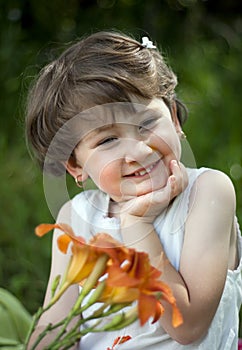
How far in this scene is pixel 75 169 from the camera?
141 cm

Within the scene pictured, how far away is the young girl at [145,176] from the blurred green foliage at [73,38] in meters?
0.94

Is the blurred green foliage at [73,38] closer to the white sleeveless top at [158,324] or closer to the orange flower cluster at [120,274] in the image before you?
the white sleeveless top at [158,324]

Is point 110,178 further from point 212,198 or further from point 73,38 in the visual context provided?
point 73,38

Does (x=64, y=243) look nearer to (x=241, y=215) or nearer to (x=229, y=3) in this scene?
(x=241, y=215)

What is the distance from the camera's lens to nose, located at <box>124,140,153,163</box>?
1200 millimetres

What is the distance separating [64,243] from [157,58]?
0.66m

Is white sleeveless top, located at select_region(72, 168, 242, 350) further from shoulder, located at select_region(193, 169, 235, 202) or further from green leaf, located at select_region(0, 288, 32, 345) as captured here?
green leaf, located at select_region(0, 288, 32, 345)

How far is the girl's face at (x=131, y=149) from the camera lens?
4.01ft

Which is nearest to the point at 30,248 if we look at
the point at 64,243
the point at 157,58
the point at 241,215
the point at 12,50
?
the point at 241,215

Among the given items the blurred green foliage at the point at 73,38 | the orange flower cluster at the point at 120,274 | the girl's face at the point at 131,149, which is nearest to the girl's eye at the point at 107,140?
the girl's face at the point at 131,149

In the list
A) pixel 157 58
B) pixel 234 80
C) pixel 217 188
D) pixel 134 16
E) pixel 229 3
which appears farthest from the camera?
pixel 229 3

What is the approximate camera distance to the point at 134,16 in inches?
155

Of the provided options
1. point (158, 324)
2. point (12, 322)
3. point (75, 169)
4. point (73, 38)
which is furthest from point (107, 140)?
point (73, 38)

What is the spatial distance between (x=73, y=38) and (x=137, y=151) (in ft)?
8.65
